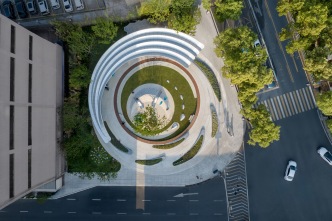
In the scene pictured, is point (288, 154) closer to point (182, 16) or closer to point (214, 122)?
point (214, 122)

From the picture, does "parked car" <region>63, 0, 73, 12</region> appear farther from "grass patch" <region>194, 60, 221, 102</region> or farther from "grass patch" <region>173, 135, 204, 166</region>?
"grass patch" <region>173, 135, 204, 166</region>

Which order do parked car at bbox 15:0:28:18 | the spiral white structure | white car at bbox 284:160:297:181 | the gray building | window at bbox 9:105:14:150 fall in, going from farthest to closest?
parked car at bbox 15:0:28:18 < white car at bbox 284:160:297:181 < the spiral white structure < window at bbox 9:105:14:150 < the gray building

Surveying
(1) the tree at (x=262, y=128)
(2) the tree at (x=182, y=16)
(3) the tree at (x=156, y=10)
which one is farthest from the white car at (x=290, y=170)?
(3) the tree at (x=156, y=10)

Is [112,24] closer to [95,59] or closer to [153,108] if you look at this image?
[95,59]

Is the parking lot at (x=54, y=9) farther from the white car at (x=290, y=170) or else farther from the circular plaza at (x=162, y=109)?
the white car at (x=290, y=170)

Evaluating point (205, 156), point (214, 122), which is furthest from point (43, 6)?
point (205, 156)

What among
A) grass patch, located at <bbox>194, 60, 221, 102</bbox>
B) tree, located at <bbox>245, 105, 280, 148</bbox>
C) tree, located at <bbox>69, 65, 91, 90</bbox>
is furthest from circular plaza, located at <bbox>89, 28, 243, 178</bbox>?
tree, located at <bbox>245, 105, 280, 148</bbox>

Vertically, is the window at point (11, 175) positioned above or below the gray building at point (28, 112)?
below
